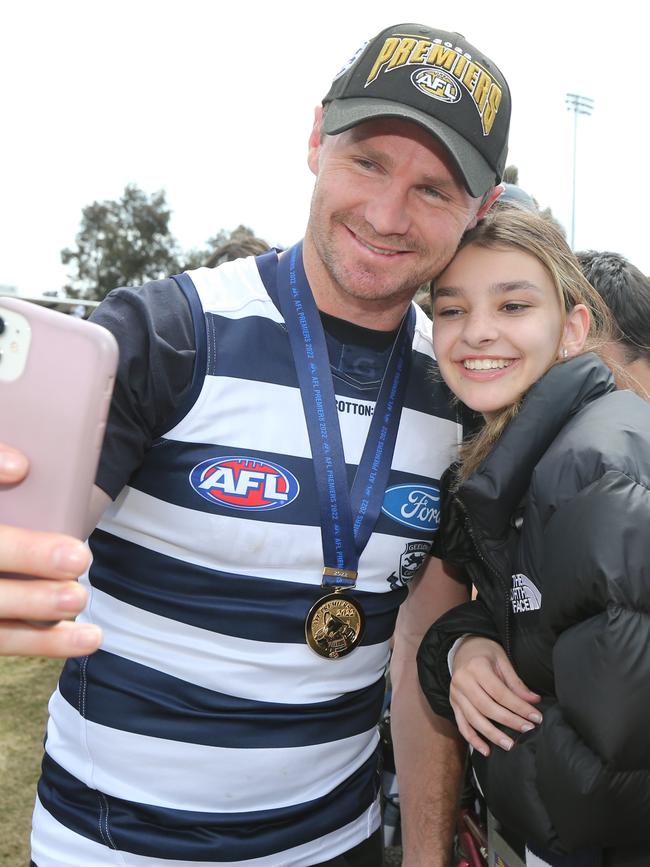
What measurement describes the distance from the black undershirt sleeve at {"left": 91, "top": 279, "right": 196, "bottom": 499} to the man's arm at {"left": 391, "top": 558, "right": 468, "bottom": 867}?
0.95 m

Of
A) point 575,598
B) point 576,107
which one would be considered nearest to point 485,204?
point 575,598

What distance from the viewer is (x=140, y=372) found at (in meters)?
1.46

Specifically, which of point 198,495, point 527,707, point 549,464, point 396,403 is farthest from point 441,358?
point 527,707

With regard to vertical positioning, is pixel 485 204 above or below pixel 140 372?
above

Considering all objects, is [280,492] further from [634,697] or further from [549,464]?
[634,697]

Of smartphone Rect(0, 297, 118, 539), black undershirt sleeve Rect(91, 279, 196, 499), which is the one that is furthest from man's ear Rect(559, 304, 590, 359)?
smartphone Rect(0, 297, 118, 539)

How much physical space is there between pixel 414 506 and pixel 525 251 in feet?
2.26

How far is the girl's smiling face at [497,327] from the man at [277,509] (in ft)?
0.29

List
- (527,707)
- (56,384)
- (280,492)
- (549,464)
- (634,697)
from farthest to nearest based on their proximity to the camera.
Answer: (280,492), (527,707), (549,464), (634,697), (56,384)

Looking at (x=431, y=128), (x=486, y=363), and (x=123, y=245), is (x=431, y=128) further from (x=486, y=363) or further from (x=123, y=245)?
(x=123, y=245)

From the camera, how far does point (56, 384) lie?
0.92 meters

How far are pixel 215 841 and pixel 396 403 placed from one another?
1039mm

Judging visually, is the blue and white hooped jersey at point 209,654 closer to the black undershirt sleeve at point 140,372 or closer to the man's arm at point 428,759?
the black undershirt sleeve at point 140,372

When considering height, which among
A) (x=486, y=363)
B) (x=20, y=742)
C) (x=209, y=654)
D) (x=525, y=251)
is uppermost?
(x=525, y=251)
